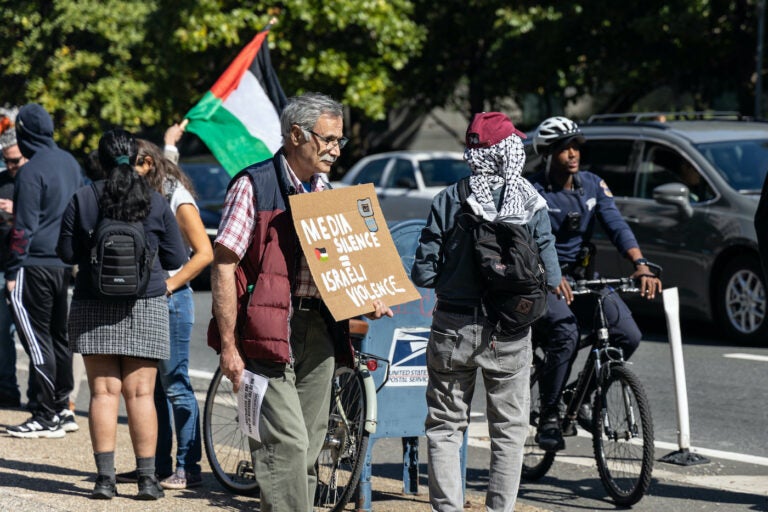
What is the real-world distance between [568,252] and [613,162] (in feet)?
18.9

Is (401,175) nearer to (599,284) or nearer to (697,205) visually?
(697,205)

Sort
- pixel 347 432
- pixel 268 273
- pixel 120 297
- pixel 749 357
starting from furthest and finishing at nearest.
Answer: pixel 749 357 < pixel 120 297 < pixel 347 432 < pixel 268 273

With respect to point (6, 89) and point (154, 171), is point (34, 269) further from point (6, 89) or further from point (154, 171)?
point (6, 89)

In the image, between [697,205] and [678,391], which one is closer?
[678,391]

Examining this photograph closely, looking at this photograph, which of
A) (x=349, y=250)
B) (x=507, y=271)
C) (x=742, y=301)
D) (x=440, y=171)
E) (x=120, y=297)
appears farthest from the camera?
(x=440, y=171)

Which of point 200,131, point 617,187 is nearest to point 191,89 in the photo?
point 617,187

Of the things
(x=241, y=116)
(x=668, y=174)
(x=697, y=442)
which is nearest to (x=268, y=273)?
(x=241, y=116)

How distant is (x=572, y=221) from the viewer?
6.52 m

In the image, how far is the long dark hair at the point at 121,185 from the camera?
571 centimetres

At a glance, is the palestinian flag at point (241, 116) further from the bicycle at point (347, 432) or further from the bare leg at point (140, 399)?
the bicycle at point (347, 432)

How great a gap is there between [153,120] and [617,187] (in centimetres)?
1364

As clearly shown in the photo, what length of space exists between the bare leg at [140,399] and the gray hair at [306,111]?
5.80ft

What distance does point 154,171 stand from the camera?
6.23 metres

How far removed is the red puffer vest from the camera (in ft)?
14.4
